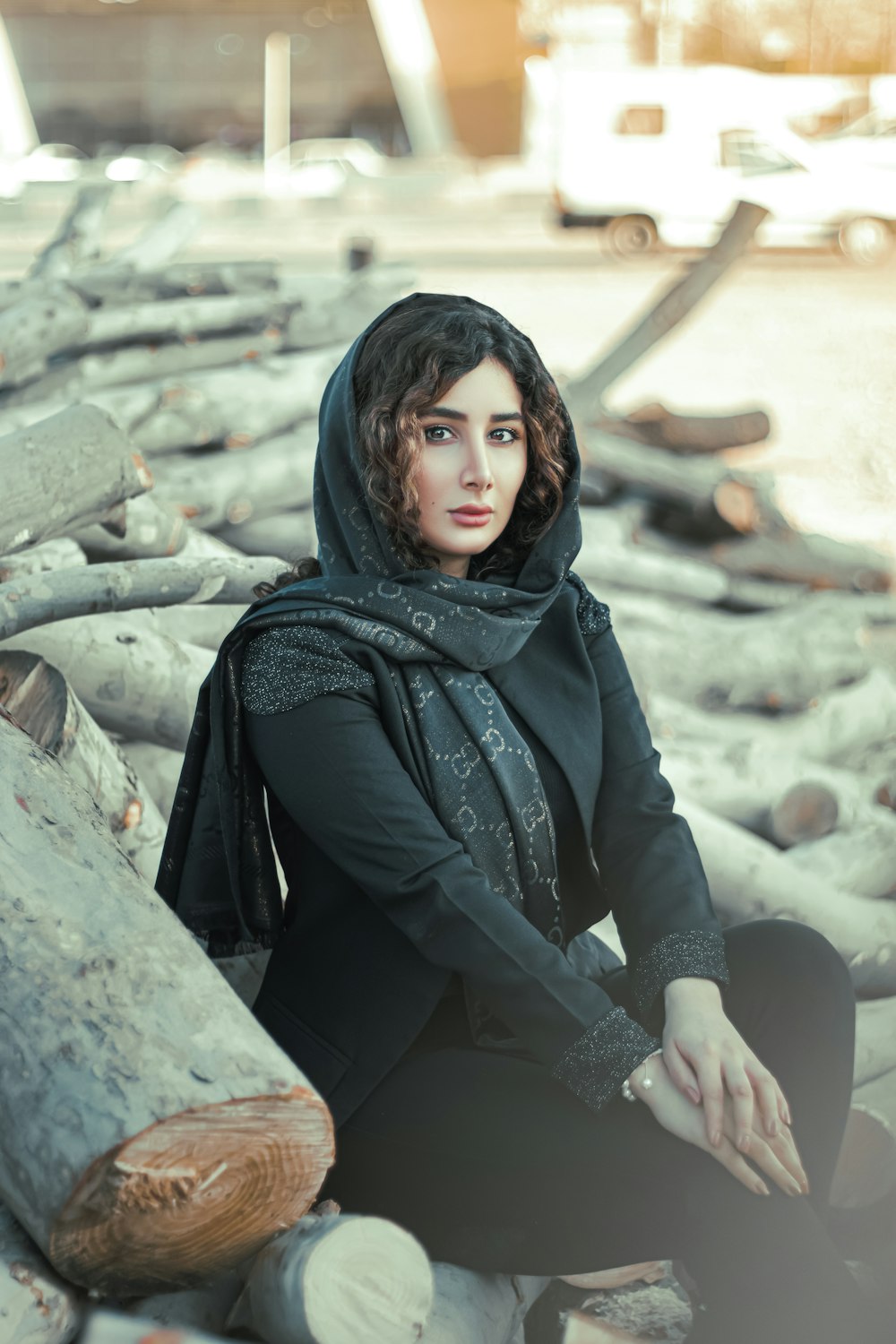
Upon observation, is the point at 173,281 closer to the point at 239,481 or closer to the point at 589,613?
the point at 239,481

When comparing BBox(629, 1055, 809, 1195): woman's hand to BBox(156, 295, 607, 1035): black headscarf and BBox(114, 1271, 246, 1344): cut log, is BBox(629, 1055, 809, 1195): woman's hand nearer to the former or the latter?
BBox(156, 295, 607, 1035): black headscarf

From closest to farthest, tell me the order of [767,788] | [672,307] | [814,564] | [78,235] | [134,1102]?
[134,1102] < [767,788] < [814,564] < [672,307] < [78,235]

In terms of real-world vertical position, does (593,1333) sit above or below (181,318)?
below

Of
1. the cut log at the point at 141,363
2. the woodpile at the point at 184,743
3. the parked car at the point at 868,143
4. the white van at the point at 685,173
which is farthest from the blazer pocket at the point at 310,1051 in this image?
the parked car at the point at 868,143

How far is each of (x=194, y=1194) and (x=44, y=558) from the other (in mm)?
2148

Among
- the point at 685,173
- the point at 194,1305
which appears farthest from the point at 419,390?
the point at 685,173

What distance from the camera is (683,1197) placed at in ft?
Answer: 6.09

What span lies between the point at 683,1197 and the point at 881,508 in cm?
709

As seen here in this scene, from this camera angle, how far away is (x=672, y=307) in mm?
6984

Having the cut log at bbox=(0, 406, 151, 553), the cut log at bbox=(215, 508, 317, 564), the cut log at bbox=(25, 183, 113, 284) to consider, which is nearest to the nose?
the cut log at bbox=(0, 406, 151, 553)

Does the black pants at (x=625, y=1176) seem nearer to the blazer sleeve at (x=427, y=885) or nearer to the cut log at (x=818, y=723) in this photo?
the blazer sleeve at (x=427, y=885)

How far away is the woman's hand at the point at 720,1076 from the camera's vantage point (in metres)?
1.84

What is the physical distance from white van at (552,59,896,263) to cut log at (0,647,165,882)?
15929mm

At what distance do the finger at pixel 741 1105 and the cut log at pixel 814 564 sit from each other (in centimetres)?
484
